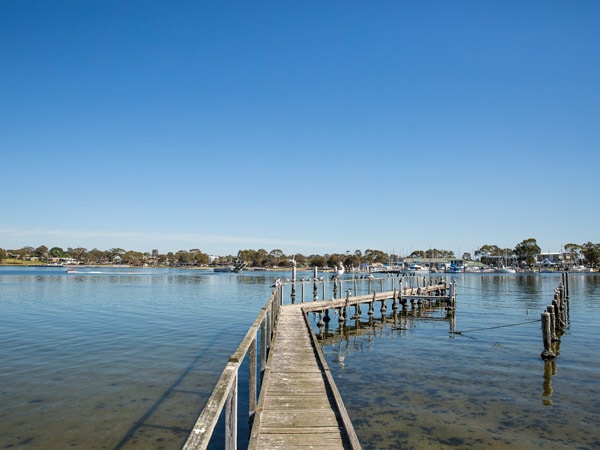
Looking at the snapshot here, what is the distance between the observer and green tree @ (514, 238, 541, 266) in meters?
193

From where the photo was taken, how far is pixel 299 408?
840 centimetres

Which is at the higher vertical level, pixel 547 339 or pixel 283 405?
pixel 283 405

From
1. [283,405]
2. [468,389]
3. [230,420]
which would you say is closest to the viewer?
[230,420]

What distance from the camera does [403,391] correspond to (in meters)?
13.4

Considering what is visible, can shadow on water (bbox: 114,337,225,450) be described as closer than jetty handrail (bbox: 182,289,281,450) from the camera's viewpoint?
No

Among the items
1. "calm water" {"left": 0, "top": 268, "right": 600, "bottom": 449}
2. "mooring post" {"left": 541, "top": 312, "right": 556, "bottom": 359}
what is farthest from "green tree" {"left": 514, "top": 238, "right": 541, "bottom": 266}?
"mooring post" {"left": 541, "top": 312, "right": 556, "bottom": 359}

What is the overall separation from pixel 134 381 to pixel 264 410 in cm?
782

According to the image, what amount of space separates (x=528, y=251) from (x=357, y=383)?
20520 cm

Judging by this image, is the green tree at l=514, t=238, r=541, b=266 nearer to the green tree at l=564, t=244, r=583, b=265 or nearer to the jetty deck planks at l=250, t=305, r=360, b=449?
the green tree at l=564, t=244, r=583, b=265

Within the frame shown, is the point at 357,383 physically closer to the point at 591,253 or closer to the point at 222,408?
the point at 222,408

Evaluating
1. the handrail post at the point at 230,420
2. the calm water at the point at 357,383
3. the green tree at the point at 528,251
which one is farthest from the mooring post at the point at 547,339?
the green tree at the point at 528,251

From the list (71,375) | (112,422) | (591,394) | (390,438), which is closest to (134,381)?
(71,375)

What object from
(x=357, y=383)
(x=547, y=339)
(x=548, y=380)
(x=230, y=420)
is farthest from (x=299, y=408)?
(x=547, y=339)

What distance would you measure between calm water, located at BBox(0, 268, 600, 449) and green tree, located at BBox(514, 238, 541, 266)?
186206 mm
